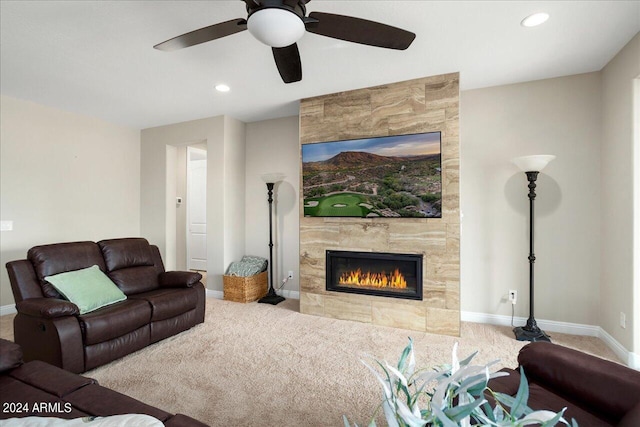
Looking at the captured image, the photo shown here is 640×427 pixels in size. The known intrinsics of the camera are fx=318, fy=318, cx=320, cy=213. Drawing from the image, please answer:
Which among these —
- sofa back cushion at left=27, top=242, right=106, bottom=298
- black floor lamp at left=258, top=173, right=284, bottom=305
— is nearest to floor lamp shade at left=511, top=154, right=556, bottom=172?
black floor lamp at left=258, top=173, right=284, bottom=305

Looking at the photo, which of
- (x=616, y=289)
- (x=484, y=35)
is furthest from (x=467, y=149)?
(x=616, y=289)

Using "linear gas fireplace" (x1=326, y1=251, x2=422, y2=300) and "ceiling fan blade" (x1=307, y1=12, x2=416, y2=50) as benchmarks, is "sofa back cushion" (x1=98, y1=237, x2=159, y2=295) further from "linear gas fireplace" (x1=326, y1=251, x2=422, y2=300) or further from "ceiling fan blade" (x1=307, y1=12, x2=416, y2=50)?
"ceiling fan blade" (x1=307, y1=12, x2=416, y2=50)

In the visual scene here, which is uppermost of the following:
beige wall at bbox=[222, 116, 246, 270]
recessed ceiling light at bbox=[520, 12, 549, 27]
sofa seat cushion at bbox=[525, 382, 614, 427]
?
recessed ceiling light at bbox=[520, 12, 549, 27]

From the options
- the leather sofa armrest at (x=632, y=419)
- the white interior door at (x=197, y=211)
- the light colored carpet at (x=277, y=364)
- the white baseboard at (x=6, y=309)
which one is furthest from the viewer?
the white interior door at (x=197, y=211)

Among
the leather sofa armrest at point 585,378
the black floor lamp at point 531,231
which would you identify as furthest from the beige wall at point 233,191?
the leather sofa armrest at point 585,378

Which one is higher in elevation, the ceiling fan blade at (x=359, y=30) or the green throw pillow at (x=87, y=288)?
the ceiling fan blade at (x=359, y=30)

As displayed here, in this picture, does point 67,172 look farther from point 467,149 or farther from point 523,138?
point 523,138

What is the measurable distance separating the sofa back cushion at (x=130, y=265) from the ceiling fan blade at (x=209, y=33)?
2242 mm

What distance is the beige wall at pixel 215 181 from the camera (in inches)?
181

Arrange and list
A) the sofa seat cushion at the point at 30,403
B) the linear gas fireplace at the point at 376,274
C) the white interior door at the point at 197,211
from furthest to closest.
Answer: the white interior door at the point at 197,211 → the linear gas fireplace at the point at 376,274 → the sofa seat cushion at the point at 30,403

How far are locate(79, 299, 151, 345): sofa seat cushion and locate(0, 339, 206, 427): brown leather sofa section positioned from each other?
3.07ft

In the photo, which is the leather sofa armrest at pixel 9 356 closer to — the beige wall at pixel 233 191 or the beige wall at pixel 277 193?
the beige wall at pixel 233 191

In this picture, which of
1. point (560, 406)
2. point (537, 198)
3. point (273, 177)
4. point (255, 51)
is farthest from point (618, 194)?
point (273, 177)

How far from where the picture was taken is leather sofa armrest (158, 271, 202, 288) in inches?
131
